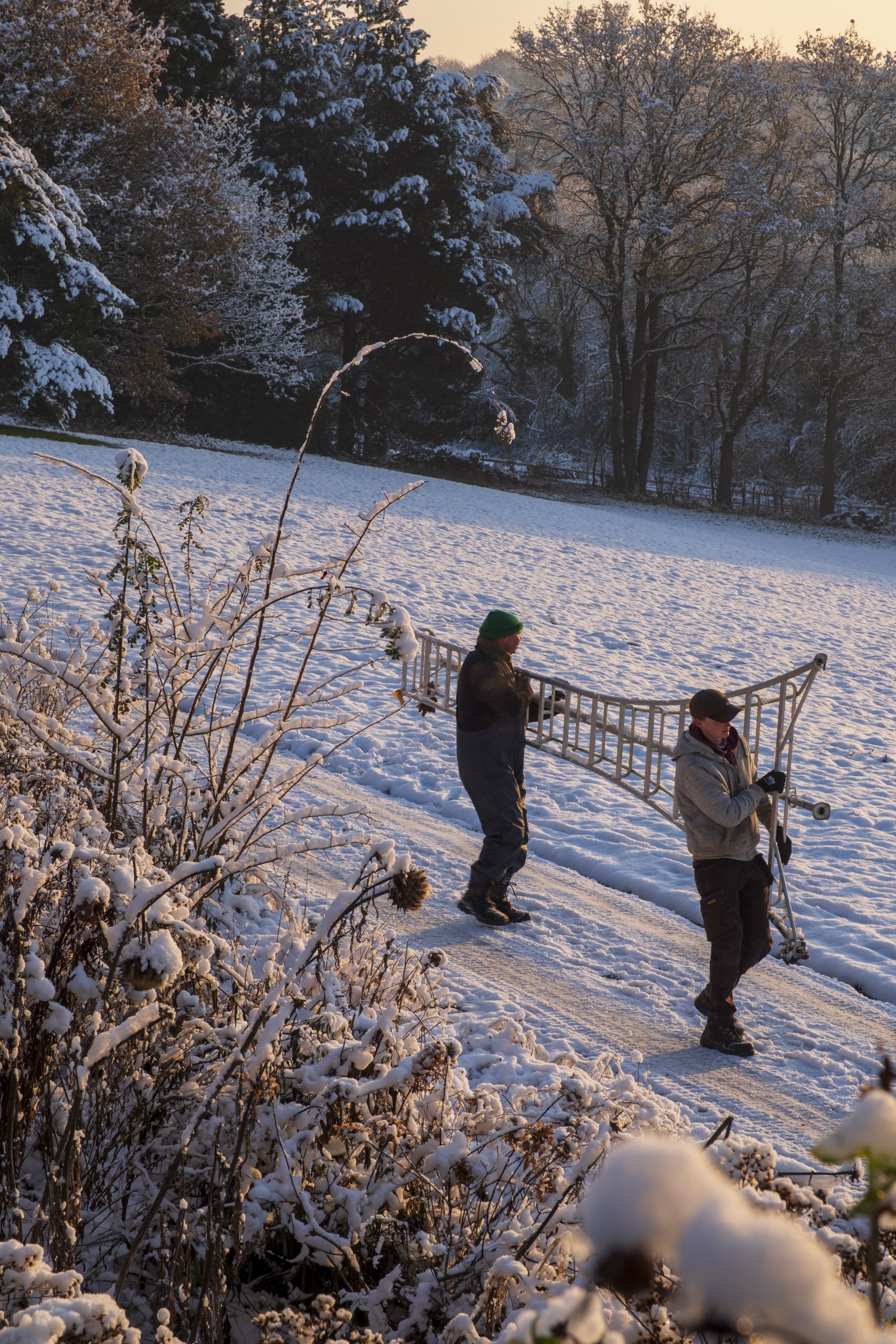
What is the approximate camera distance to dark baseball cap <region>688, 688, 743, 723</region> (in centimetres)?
479

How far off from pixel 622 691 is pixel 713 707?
278 inches

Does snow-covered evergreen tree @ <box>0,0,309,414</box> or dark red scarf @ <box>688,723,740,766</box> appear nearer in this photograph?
dark red scarf @ <box>688,723,740,766</box>

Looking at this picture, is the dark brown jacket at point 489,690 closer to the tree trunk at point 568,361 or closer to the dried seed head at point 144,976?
the dried seed head at point 144,976

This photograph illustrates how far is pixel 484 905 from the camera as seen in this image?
595 centimetres

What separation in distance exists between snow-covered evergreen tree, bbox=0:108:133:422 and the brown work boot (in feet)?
64.1

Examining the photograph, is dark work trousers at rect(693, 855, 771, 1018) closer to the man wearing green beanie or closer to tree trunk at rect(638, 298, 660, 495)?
the man wearing green beanie

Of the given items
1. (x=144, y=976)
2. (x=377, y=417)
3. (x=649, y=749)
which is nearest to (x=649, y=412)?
(x=377, y=417)

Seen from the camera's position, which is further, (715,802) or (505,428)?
(715,802)

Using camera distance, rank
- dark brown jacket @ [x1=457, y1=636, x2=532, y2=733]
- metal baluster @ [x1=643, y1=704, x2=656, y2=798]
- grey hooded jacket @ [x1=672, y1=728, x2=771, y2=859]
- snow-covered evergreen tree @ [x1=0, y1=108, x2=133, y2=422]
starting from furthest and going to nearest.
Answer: snow-covered evergreen tree @ [x1=0, y1=108, x2=133, y2=422]
metal baluster @ [x1=643, y1=704, x2=656, y2=798]
dark brown jacket @ [x1=457, y1=636, x2=532, y2=733]
grey hooded jacket @ [x1=672, y1=728, x2=771, y2=859]

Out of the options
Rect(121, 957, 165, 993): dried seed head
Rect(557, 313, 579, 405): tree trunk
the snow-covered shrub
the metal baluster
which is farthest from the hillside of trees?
the snow-covered shrub

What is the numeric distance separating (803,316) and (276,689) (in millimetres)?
27503

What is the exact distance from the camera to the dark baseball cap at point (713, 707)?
15.7 ft

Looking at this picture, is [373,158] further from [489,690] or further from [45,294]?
[489,690]

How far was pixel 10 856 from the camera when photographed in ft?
9.59
